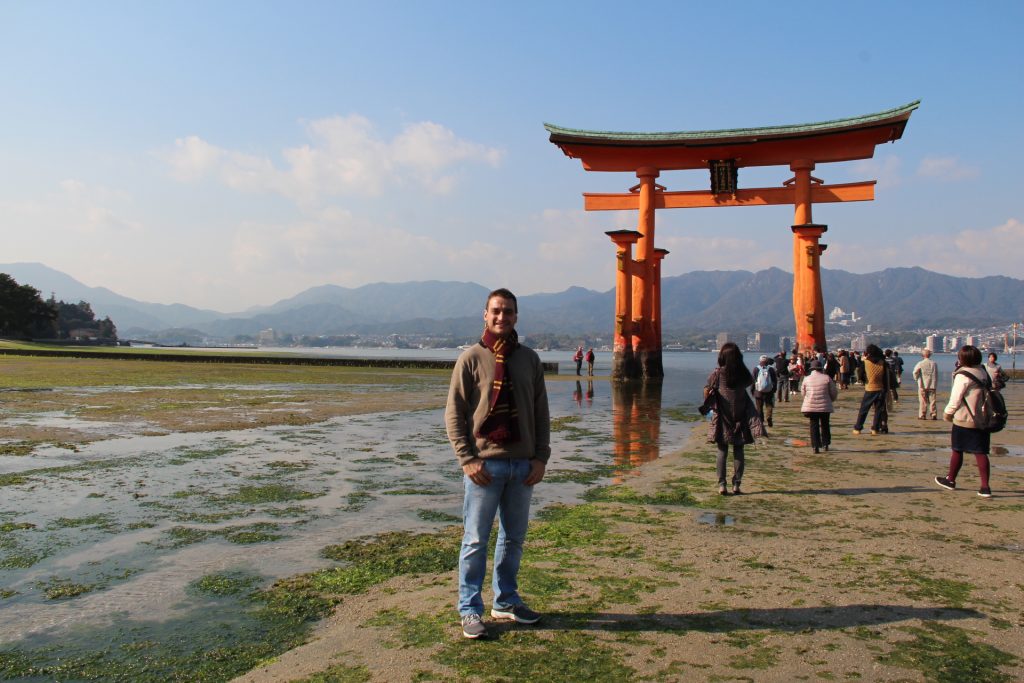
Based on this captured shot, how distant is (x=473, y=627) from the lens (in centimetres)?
387

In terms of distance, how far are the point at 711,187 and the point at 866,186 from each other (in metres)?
6.57

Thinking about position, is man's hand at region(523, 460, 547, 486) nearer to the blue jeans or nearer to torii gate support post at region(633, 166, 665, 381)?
the blue jeans

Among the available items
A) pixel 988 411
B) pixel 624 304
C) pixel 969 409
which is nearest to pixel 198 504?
pixel 969 409

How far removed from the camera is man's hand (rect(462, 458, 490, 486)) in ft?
13.4

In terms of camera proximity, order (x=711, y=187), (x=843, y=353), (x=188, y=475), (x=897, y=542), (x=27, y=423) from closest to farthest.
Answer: (x=897, y=542)
(x=188, y=475)
(x=27, y=423)
(x=843, y=353)
(x=711, y=187)

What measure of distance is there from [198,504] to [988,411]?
8239 millimetres

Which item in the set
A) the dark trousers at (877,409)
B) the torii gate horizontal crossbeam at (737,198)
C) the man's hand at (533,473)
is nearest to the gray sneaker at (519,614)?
the man's hand at (533,473)

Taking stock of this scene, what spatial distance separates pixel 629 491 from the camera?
8.00 metres

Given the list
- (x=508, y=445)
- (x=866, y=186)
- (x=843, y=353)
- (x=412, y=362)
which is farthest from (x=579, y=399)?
(x=412, y=362)

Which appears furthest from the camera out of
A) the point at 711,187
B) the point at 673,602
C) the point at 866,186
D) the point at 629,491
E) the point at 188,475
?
the point at 711,187

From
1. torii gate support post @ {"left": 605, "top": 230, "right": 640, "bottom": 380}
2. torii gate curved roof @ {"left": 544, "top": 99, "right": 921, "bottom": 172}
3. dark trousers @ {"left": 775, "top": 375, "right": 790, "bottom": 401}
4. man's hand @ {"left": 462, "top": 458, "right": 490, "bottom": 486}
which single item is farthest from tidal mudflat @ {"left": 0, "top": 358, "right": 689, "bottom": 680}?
torii gate curved roof @ {"left": 544, "top": 99, "right": 921, "bottom": 172}

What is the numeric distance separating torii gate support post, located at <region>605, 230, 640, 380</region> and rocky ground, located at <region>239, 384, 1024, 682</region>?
2514 cm

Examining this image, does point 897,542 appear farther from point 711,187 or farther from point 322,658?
point 711,187

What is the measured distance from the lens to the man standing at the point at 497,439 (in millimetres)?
4090
